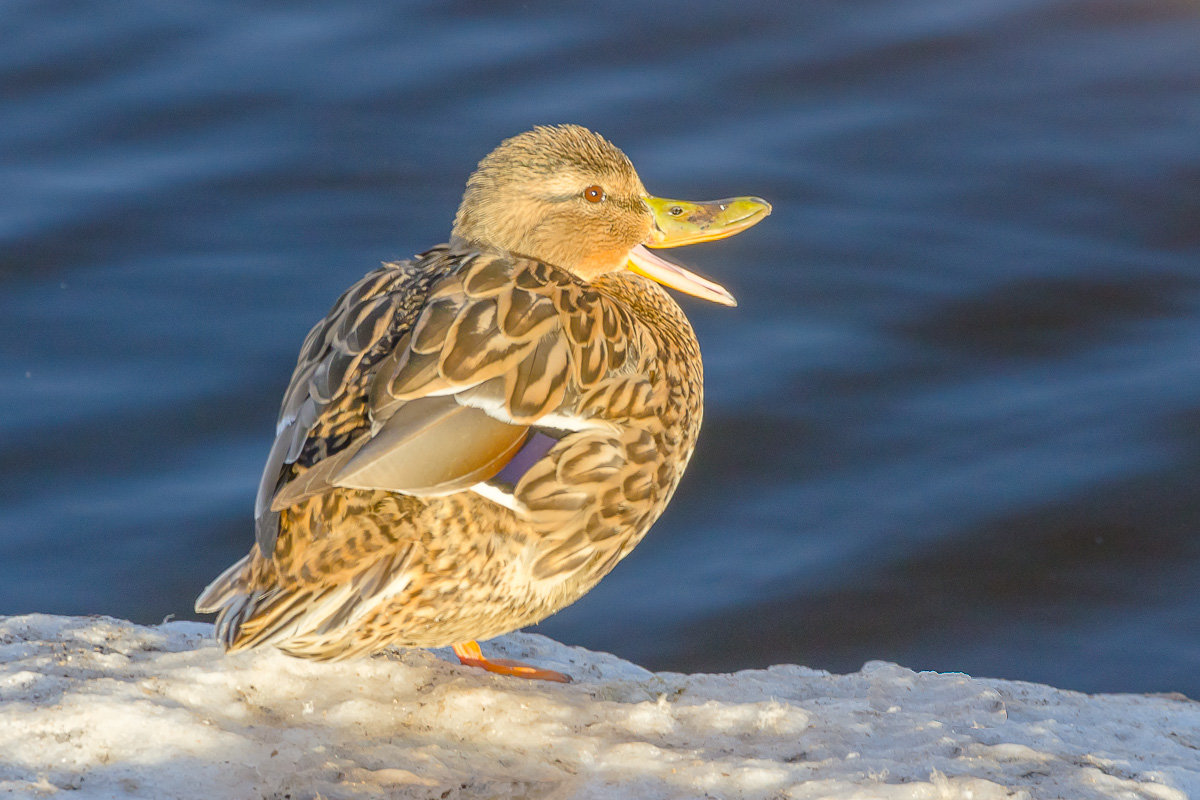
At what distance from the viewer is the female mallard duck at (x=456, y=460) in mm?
3100

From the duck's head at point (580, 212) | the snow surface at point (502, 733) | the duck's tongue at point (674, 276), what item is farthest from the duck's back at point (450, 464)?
the duck's tongue at point (674, 276)

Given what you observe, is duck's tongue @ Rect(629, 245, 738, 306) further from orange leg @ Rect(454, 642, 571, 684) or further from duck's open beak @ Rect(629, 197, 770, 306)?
orange leg @ Rect(454, 642, 571, 684)

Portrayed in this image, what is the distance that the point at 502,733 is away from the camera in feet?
10.5

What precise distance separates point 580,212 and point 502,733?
1666 millimetres

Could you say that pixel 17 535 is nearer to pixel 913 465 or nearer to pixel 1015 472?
pixel 913 465

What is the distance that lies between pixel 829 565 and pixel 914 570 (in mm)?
335

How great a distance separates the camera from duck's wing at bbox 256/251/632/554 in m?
3.05

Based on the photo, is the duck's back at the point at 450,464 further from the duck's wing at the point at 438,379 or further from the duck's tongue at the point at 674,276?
the duck's tongue at the point at 674,276

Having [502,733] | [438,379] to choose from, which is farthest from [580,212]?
[502,733]

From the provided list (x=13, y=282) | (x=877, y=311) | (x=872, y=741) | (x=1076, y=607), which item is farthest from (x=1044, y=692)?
(x=13, y=282)

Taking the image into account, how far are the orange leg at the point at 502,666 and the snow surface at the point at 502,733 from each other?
70 mm

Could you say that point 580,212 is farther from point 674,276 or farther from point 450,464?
point 450,464

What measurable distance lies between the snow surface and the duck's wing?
0.42m

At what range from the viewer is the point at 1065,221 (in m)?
7.52
